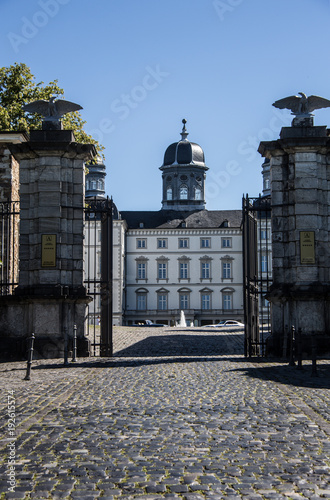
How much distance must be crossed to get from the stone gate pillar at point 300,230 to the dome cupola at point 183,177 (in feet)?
246

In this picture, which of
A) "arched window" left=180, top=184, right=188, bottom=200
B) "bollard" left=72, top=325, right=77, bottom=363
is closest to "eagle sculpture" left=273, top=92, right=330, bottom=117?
"bollard" left=72, top=325, right=77, bottom=363

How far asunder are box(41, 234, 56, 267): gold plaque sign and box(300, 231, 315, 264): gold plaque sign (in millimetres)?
5660

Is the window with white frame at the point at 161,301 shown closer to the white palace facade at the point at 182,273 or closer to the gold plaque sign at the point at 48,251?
the white palace facade at the point at 182,273

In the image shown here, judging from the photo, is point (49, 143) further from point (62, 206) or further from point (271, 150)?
point (271, 150)

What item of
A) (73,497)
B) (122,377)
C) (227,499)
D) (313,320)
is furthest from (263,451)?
(313,320)

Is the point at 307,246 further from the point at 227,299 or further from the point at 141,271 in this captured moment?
the point at 141,271

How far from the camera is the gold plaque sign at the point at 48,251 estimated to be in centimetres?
1758

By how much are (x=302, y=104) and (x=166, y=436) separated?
12442 mm

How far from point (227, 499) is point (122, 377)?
775cm

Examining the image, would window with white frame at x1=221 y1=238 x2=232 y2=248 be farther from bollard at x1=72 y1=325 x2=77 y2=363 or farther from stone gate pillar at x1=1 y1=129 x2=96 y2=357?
bollard at x1=72 y1=325 x2=77 y2=363

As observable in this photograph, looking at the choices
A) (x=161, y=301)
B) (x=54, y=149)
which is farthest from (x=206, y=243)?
(x=54, y=149)

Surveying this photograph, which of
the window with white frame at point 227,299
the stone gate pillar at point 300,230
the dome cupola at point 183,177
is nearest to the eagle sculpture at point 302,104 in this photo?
the stone gate pillar at point 300,230

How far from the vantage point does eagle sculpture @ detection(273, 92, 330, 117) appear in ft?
60.3

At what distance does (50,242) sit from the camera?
1762 cm
